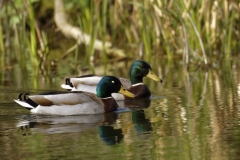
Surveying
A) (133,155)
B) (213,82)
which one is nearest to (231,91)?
(213,82)

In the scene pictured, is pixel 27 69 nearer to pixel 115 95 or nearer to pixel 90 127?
pixel 115 95

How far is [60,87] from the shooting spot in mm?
11859

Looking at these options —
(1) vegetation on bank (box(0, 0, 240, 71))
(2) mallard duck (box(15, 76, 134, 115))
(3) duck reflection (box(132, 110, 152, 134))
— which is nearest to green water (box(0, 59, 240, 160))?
(3) duck reflection (box(132, 110, 152, 134))

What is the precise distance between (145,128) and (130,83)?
12.3ft

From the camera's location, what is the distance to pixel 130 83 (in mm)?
11719

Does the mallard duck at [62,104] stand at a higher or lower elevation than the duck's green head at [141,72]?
lower

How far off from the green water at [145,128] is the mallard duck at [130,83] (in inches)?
8.5

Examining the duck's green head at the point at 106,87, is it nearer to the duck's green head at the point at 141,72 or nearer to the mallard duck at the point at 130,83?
the mallard duck at the point at 130,83

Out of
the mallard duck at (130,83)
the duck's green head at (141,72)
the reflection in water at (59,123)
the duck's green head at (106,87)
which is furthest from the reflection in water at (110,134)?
the duck's green head at (141,72)

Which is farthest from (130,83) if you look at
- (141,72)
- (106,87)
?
(106,87)

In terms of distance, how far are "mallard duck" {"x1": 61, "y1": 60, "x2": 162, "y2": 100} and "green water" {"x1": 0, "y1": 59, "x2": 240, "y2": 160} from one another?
0.22 meters

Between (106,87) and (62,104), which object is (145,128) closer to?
(62,104)

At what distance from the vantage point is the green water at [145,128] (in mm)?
6664

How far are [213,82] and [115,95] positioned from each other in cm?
185
